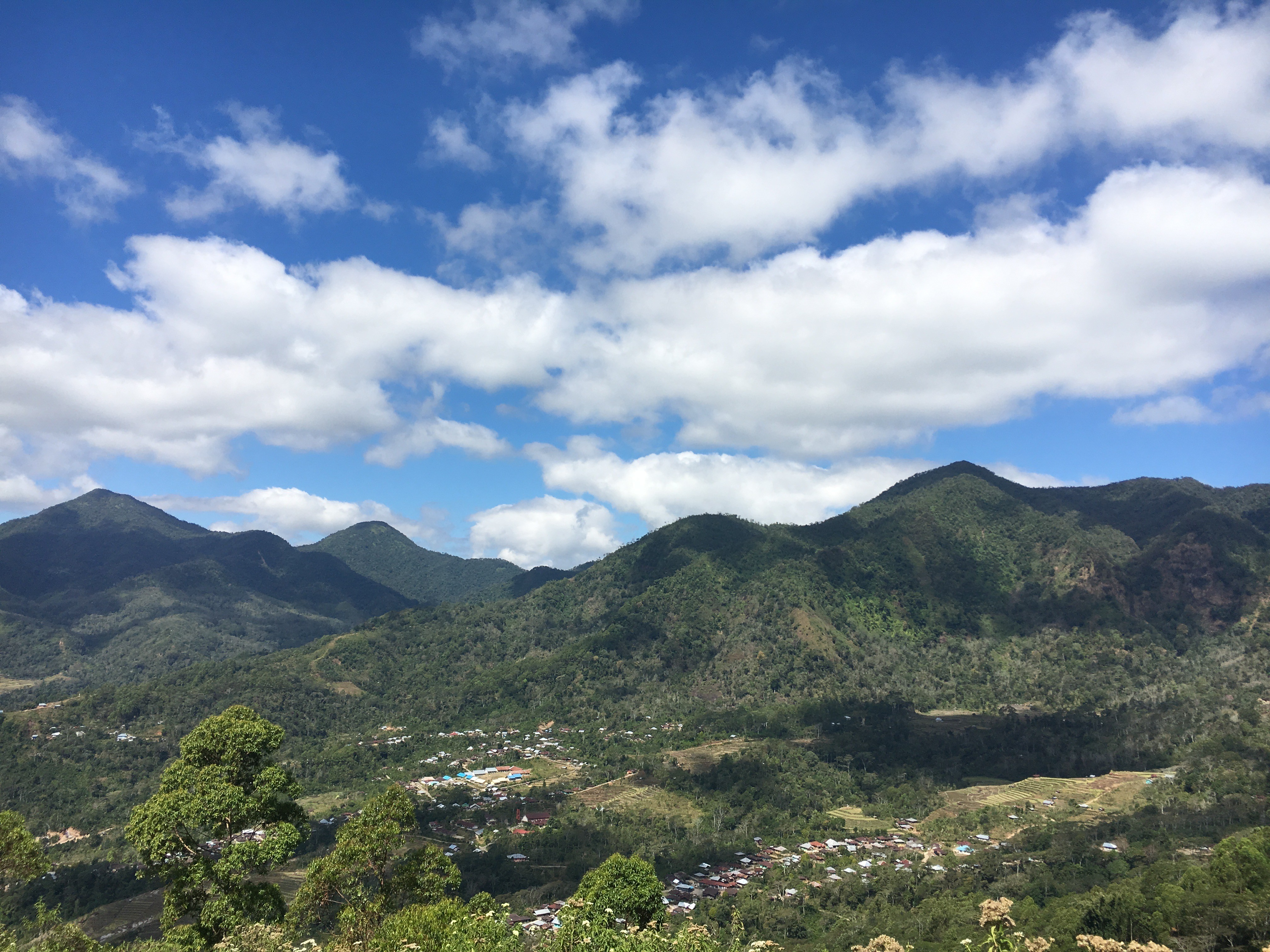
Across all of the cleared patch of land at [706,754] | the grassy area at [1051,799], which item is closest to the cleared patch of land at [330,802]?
the cleared patch of land at [706,754]

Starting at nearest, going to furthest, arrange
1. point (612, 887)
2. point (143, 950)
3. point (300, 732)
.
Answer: point (143, 950) < point (612, 887) < point (300, 732)

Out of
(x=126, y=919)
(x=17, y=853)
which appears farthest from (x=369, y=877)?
(x=126, y=919)

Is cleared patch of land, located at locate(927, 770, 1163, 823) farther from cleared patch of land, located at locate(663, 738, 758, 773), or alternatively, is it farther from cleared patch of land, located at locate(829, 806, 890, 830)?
cleared patch of land, located at locate(663, 738, 758, 773)

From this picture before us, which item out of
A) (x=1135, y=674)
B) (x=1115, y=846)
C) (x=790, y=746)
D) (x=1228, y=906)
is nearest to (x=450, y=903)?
(x=1228, y=906)

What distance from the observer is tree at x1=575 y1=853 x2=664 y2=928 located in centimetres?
3888

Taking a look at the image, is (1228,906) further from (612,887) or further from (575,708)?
(575,708)

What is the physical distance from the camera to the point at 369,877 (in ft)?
88.1

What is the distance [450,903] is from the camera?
25.2 metres

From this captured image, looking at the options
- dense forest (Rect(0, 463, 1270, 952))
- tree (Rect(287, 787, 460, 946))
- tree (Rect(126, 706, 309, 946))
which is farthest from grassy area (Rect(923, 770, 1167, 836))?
tree (Rect(126, 706, 309, 946))

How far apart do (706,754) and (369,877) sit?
128170 millimetres

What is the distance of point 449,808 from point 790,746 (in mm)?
71336

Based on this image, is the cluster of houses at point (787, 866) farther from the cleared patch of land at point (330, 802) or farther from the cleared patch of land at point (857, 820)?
the cleared patch of land at point (330, 802)

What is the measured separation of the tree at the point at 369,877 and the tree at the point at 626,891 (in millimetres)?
13746

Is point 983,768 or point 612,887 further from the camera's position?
point 983,768
